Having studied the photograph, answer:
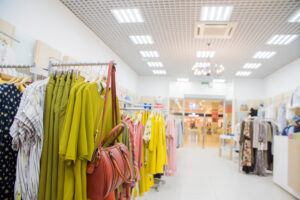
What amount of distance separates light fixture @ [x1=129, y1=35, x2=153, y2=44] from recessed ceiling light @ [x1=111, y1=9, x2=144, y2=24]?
1.00m

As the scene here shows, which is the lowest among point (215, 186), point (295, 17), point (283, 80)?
point (215, 186)

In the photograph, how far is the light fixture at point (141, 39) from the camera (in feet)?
21.4

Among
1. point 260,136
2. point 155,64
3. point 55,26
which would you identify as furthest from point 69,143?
point 155,64

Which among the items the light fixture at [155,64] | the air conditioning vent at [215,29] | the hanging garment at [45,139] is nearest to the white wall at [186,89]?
the light fixture at [155,64]

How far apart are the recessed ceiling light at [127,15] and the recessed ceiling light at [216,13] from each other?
5.04 ft

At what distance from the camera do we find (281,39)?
245 inches

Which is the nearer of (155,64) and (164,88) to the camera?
(155,64)

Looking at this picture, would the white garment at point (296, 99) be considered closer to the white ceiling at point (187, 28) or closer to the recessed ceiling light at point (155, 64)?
the white ceiling at point (187, 28)

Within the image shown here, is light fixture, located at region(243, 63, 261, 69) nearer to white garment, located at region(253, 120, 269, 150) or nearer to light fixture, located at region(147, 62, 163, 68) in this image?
light fixture, located at region(147, 62, 163, 68)

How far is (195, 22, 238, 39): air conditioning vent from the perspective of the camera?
527cm

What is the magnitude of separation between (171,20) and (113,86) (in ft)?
14.2

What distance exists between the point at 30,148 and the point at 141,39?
19.2ft

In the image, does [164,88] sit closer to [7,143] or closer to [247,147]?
[247,147]

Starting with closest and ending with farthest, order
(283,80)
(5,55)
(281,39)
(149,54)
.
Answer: (5,55) → (281,39) → (149,54) → (283,80)
